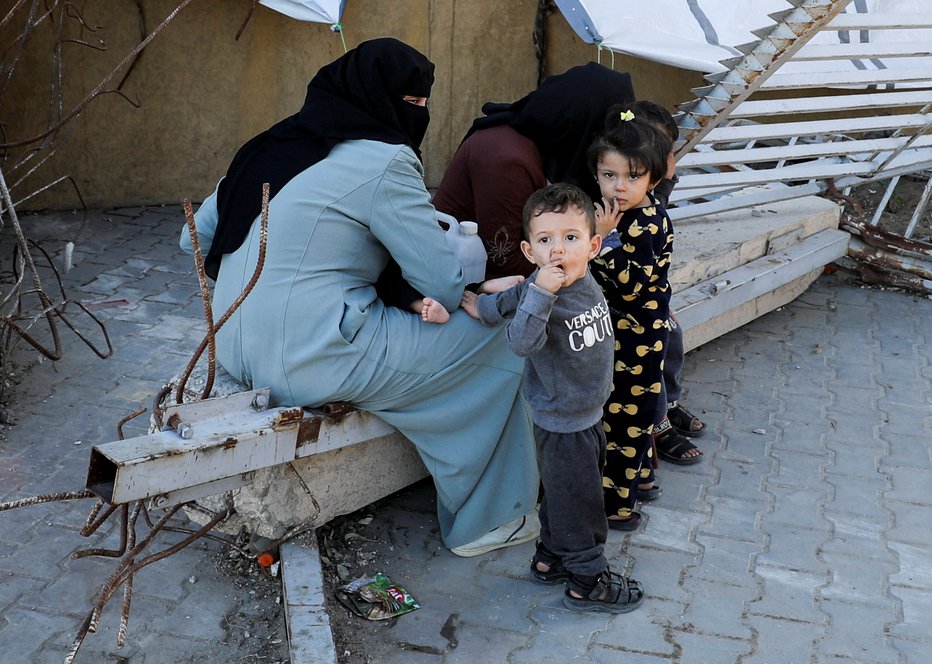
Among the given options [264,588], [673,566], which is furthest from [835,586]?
[264,588]

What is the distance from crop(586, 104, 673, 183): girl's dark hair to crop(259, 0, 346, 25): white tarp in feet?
9.93

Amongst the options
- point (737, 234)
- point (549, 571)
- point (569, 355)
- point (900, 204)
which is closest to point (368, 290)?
point (569, 355)

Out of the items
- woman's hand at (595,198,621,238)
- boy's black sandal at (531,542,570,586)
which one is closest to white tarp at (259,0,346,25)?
woman's hand at (595,198,621,238)

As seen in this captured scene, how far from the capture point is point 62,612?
2.98m

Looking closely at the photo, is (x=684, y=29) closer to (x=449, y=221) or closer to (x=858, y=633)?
(x=449, y=221)

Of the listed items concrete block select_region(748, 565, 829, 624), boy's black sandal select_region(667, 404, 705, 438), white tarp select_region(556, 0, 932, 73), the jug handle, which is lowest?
concrete block select_region(748, 565, 829, 624)

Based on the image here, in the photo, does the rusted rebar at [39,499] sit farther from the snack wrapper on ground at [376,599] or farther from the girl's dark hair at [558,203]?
the girl's dark hair at [558,203]

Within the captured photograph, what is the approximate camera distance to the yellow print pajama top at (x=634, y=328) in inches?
127

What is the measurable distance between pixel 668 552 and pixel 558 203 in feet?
4.36

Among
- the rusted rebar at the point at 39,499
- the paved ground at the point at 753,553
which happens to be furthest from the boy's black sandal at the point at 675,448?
the rusted rebar at the point at 39,499

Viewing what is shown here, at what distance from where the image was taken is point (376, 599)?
10.0 feet

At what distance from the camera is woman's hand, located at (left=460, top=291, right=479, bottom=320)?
3.16 m

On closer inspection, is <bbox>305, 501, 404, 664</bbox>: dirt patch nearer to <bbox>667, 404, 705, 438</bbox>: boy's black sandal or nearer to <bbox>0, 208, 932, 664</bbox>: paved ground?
<bbox>0, 208, 932, 664</bbox>: paved ground

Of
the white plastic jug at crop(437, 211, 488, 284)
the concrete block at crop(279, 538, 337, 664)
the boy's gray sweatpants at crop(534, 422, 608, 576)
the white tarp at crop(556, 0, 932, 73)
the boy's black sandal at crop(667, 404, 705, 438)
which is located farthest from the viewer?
the white tarp at crop(556, 0, 932, 73)
